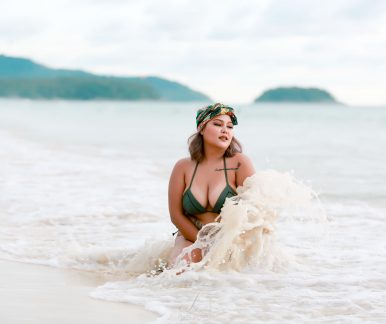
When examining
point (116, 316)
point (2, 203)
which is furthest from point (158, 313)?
point (2, 203)

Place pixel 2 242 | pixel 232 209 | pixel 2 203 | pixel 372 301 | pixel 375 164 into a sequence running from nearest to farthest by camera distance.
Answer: pixel 372 301 → pixel 232 209 → pixel 2 242 → pixel 2 203 → pixel 375 164

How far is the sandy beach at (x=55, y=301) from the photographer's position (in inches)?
180

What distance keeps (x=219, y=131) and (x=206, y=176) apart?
1.28 feet

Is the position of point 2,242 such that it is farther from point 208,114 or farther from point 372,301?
point 372,301

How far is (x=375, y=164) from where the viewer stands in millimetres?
18812

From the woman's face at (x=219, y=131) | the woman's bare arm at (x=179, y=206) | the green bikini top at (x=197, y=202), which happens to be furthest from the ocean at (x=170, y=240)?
the woman's face at (x=219, y=131)

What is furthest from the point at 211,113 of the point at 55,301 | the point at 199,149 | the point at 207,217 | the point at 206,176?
the point at 55,301

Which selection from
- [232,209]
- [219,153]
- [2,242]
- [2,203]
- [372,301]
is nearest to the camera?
[372,301]

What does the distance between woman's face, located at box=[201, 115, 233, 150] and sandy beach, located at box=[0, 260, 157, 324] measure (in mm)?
1474

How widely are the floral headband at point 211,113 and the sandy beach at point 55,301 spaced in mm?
1550

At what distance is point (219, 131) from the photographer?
5.96 meters

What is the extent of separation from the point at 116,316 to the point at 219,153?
1914mm

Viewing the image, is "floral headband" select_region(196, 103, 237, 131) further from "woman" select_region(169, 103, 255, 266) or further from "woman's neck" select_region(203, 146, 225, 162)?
"woman's neck" select_region(203, 146, 225, 162)

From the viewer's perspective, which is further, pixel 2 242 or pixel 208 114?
pixel 2 242
